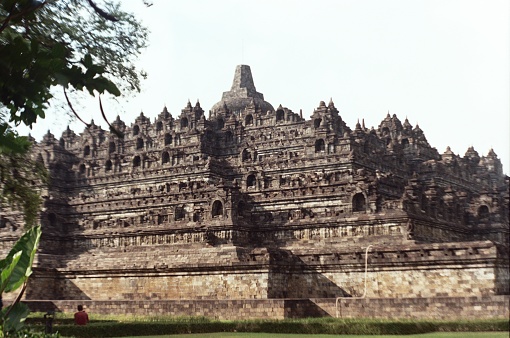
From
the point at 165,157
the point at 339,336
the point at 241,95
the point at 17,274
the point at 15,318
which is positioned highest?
the point at 241,95

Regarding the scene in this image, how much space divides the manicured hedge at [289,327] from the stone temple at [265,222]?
12.3 feet

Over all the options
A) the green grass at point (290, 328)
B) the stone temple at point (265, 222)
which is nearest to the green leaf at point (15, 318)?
the green grass at point (290, 328)

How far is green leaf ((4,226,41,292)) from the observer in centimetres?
1275

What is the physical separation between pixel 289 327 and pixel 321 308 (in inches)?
276

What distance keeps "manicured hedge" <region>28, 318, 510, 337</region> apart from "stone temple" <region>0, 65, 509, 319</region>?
3.75 m

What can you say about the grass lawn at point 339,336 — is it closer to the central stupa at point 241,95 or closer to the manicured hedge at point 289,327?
the manicured hedge at point 289,327

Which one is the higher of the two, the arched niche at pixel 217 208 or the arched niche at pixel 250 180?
the arched niche at pixel 250 180

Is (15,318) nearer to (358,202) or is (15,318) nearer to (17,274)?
(17,274)

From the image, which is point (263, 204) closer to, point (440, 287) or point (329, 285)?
point (329, 285)

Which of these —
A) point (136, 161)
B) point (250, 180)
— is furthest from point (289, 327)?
point (136, 161)

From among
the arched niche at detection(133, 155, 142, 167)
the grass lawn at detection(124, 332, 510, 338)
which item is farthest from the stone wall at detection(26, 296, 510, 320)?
the arched niche at detection(133, 155, 142, 167)

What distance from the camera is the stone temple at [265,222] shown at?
133 feet

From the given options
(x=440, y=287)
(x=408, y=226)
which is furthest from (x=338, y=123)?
(x=440, y=287)

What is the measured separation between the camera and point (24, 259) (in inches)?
510
